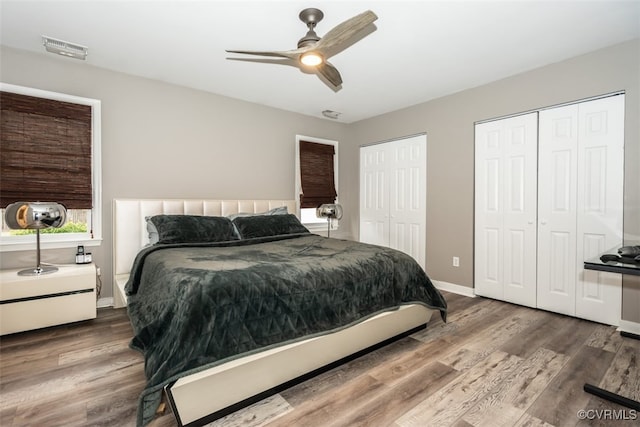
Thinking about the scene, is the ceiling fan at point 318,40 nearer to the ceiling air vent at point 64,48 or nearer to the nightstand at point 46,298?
the ceiling air vent at point 64,48

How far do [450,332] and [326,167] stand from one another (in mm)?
3201

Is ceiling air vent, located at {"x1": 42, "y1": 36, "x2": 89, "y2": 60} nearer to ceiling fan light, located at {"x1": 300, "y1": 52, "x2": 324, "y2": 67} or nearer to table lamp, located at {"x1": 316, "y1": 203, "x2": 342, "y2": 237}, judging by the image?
ceiling fan light, located at {"x1": 300, "y1": 52, "x2": 324, "y2": 67}

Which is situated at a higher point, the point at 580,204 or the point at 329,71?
the point at 329,71

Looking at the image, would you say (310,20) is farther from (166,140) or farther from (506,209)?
(506,209)

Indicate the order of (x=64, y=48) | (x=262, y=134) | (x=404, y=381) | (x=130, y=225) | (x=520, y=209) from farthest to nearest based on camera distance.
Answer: (x=262, y=134) < (x=520, y=209) < (x=130, y=225) < (x=64, y=48) < (x=404, y=381)

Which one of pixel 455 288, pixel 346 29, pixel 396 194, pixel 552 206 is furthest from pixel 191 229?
pixel 552 206

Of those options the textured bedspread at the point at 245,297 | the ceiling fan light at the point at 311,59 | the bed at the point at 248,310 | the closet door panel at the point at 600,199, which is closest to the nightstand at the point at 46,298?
the bed at the point at 248,310

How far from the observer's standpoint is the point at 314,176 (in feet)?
16.1

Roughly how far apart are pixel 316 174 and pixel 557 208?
314cm

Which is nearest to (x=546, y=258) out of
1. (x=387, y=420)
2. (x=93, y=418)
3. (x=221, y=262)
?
(x=387, y=420)

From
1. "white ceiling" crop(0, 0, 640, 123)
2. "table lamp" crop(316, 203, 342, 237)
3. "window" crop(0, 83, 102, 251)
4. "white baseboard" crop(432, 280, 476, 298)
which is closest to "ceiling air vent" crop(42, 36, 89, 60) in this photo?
"white ceiling" crop(0, 0, 640, 123)

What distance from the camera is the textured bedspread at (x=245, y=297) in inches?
58.5

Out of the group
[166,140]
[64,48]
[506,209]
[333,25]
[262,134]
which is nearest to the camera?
[333,25]

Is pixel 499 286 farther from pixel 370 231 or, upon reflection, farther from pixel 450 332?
pixel 370 231
